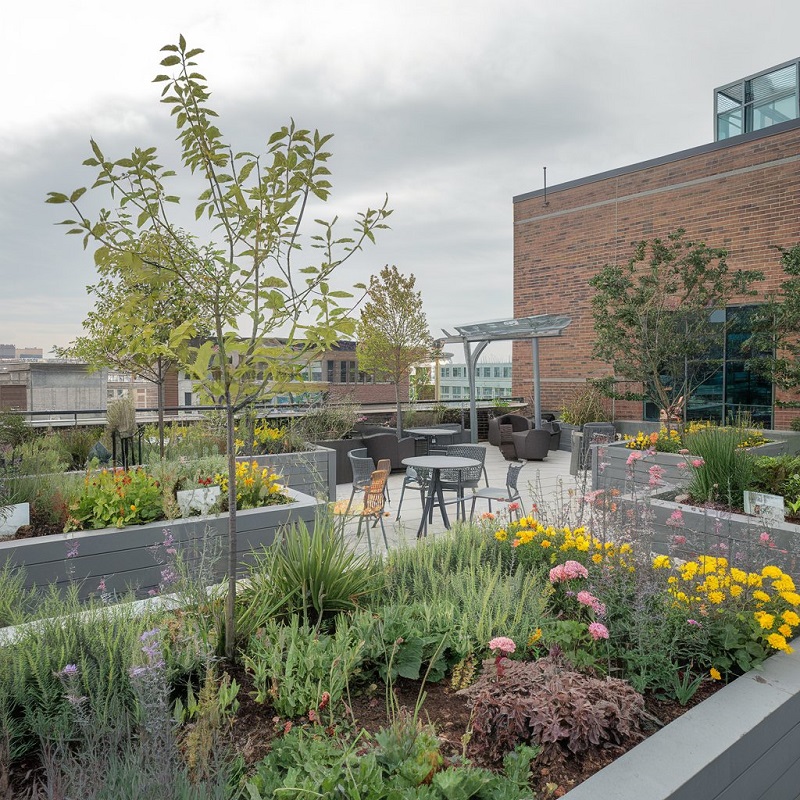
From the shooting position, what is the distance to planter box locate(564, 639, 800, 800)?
1790mm

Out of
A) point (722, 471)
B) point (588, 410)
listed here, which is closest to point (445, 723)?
A: point (722, 471)

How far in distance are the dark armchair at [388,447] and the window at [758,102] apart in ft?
35.9

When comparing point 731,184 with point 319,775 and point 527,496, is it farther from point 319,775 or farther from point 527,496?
point 319,775

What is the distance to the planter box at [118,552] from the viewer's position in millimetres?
4070

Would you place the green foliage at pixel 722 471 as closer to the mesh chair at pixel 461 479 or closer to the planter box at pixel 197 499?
the mesh chair at pixel 461 479

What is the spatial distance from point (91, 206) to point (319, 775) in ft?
7.35

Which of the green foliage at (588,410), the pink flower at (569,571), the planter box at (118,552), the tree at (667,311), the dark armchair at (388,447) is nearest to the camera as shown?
the pink flower at (569,571)

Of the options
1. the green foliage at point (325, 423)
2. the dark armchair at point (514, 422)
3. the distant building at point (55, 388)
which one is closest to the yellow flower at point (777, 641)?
the green foliage at point (325, 423)

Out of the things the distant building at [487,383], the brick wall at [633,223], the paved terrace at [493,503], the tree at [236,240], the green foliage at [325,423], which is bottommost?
the paved terrace at [493,503]

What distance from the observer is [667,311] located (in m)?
11.1

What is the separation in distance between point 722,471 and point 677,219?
9255 mm

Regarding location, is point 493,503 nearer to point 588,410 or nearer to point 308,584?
point 308,584

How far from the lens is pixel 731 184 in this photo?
1198 cm

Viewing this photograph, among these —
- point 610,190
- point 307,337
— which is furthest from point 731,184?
point 307,337
